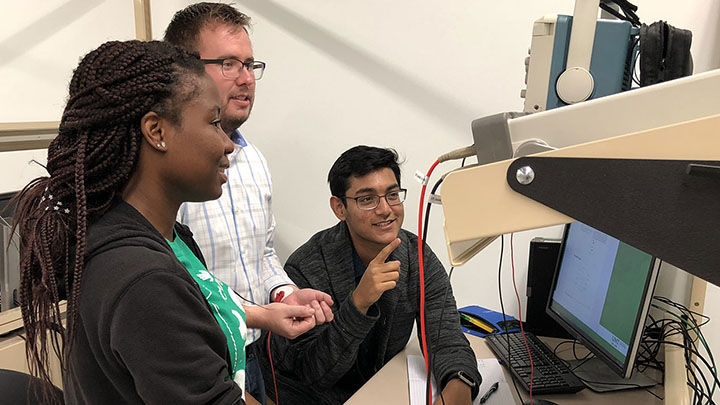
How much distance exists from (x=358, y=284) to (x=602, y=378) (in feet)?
2.35

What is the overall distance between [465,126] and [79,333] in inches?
71.3

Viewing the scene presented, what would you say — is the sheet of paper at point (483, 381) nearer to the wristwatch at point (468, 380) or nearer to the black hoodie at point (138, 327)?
the wristwatch at point (468, 380)

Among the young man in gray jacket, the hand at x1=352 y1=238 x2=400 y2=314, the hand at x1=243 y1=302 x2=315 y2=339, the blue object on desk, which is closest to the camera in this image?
the hand at x1=243 y1=302 x2=315 y2=339

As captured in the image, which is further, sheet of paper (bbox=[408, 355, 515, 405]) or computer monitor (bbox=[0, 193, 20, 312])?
computer monitor (bbox=[0, 193, 20, 312])

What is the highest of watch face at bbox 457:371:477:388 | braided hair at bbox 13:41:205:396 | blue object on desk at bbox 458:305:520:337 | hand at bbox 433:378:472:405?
braided hair at bbox 13:41:205:396

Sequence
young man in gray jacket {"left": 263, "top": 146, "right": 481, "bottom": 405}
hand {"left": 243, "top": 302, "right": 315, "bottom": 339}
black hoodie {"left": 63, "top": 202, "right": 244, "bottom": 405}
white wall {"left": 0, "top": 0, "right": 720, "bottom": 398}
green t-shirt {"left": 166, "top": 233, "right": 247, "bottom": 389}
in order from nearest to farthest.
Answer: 1. black hoodie {"left": 63, "top": 202, "right": 244, "bottom": 405}
2. green t-shirt {"left": 166, "top": 233, "right": 247, "bottom": 389}
3. hand {"left": 243, "top": 302, "right": 315, "bottom": 339}
4. young man in gray jacket {"left": 263, "top": 146, "right": 481, "bottom": 405}
5. white wall {"left": 0, "top": 0, "right": 720, "bottom": 398}

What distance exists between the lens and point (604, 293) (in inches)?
53.4

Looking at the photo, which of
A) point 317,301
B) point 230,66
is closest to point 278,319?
point 317,301

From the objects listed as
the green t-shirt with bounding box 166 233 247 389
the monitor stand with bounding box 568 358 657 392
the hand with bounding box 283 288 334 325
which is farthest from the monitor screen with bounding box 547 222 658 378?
the green t-shirt with bounding box 166 233 247 389

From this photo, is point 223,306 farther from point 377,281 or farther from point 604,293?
point 604,293

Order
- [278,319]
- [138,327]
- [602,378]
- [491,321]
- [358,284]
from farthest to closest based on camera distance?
[491,321]
[358,284]
[602,378]
[278,319]
[138,327]

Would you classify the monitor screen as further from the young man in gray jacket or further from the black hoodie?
the black hoodie

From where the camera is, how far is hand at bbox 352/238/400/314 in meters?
1.41

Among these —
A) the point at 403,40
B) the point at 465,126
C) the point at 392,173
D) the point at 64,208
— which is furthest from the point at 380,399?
the point at 403,40
